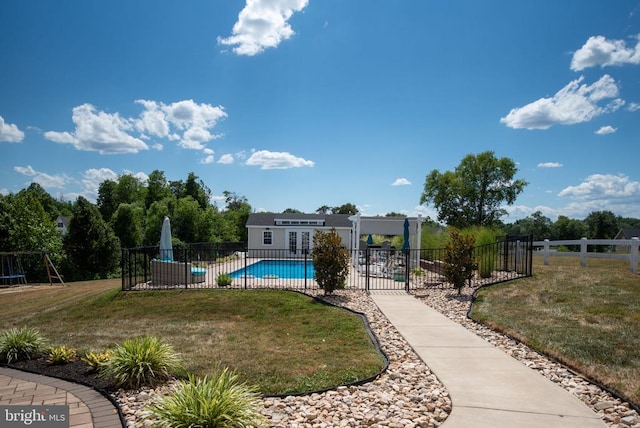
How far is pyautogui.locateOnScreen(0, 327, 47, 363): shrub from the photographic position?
17.9 ft

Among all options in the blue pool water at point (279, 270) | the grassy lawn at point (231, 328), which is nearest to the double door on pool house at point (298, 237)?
the blue pool water at point (279, 270)

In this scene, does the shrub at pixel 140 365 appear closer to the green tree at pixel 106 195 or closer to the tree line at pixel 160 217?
the tree line at pixel 160 217

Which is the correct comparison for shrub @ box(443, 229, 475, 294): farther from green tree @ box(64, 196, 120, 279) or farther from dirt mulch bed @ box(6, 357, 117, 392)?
green tree @ box(64, 196, 120, 279)

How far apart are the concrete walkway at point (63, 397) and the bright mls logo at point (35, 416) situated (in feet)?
0.24

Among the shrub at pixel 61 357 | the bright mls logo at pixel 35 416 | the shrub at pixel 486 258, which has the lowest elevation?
the bright mls logo at pixel 35 416

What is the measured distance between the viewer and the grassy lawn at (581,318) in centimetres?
482

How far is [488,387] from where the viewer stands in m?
4.36

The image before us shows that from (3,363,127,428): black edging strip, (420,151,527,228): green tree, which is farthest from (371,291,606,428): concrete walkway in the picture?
(420,151,527,228): green tree

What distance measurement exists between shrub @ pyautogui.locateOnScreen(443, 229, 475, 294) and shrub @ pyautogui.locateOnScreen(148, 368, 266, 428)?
27.3ft

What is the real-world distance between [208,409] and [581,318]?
22.5 feet

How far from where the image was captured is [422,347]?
19.7 feet

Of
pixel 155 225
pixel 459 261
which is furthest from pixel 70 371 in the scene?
pixel 155 225

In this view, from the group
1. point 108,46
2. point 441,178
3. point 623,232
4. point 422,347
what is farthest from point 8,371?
point 623,232

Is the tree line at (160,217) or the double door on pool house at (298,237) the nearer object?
the tree line at (160,217)
